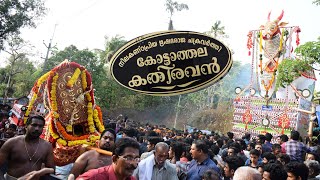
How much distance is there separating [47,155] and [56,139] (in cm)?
254

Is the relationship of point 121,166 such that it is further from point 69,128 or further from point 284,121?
point 284,121

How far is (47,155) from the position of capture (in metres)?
4.72

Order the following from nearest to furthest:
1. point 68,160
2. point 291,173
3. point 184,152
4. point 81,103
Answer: point 291,173, point 184,152, point 68,160, point 81,103

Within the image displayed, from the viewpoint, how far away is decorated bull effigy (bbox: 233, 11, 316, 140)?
17.0 metres

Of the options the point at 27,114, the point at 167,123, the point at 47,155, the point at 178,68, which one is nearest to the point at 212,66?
the point at 178,68

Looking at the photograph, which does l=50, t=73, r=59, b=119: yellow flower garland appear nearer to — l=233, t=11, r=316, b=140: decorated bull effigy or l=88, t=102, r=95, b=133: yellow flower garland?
l=88, t=102, r=95, b=133: yellow flower garland

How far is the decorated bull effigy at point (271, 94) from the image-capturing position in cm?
1702

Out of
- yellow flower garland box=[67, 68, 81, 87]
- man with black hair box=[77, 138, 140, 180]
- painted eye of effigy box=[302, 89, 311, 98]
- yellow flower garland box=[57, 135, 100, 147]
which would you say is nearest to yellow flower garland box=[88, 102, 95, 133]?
yellow flower garland box=[57, 135, 100, 147]

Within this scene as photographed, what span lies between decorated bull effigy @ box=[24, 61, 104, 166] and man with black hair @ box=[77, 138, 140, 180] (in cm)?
446

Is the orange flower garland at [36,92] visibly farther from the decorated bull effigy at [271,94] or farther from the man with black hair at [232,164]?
the decorated bull effigy at [271,94]

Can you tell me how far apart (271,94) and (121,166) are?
57.5 ft

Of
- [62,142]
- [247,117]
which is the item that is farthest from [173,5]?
[62,142]

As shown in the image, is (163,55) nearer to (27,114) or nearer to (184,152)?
(184,152)

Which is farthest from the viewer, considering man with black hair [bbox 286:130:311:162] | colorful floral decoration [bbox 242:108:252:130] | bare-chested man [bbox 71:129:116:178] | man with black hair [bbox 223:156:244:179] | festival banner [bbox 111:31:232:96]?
colorful floral decoration [bbox 242:108:252:130]
